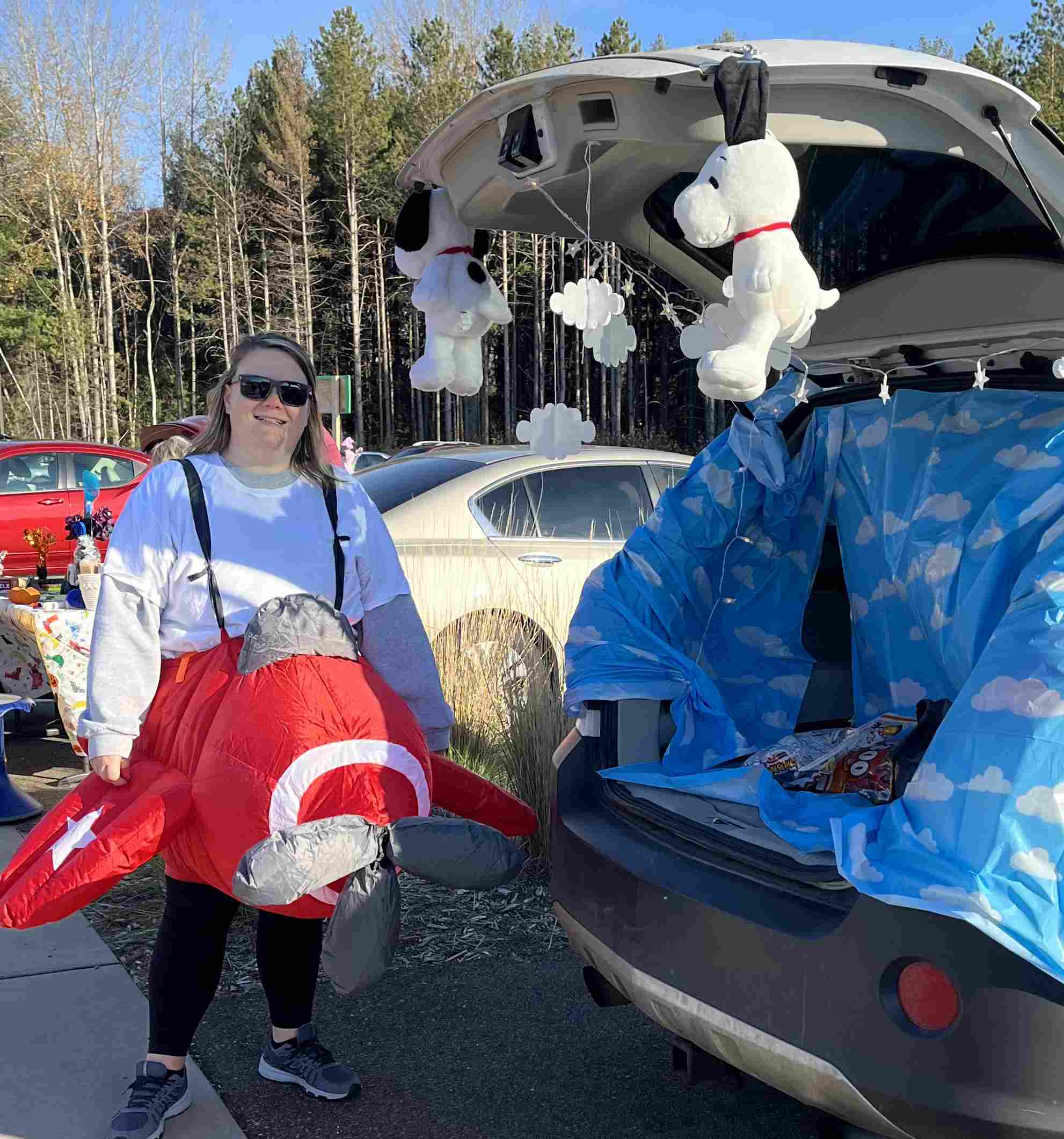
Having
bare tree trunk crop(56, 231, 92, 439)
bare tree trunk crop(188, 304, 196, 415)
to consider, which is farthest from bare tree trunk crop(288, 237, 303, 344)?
bare tree trunk crop(56, 231, 92, 439)

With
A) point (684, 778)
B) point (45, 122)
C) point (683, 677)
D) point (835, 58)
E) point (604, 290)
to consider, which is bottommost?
point (684, 778)

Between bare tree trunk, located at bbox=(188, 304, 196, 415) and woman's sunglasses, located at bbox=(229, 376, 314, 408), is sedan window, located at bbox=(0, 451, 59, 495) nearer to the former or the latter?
woman's sunglasses, located at bbox=(229, 376, 314, 408)

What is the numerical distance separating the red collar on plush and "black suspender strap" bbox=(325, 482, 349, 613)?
3.90 ft

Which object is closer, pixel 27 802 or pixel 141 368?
pixel 27 802

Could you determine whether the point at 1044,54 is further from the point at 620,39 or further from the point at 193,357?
the point at 193,357

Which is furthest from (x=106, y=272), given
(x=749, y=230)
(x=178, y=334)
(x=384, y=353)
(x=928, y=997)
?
(x=928, y=997)

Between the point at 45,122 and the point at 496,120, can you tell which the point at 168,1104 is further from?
the point at 45,122

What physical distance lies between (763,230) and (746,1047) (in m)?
1.49

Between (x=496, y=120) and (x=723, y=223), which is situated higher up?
(x=496, y=120)

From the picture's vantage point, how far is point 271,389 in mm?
2777

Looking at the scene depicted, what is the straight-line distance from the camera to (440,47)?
112 ft

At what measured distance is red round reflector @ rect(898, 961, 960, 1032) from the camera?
1.82 meters

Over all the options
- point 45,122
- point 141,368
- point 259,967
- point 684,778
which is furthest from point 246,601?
point 141,368

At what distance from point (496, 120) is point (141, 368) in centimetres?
4745
